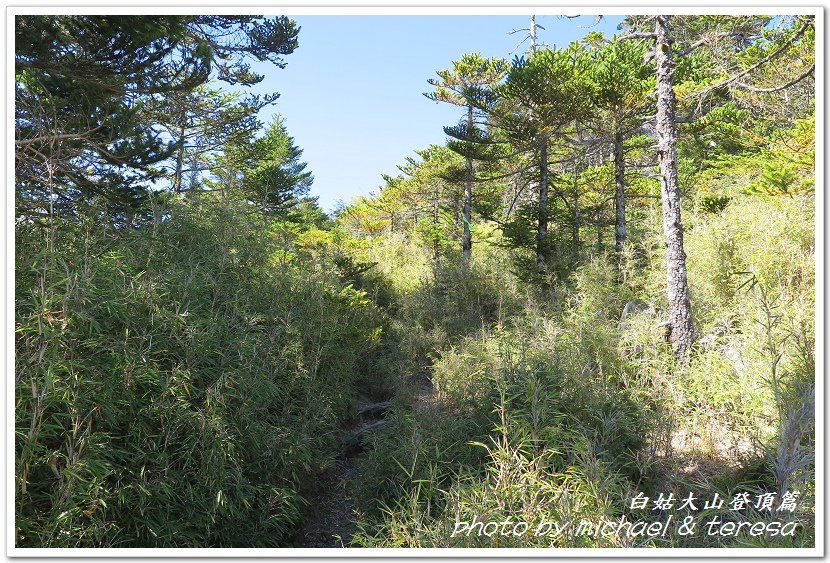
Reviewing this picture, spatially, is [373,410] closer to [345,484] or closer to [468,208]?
[345,484]

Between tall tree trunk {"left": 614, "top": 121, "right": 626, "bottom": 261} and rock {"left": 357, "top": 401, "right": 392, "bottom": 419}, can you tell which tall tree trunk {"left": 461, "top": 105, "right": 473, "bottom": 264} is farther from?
rock {"left": 357, "top": 401, "right": 392, "bottom": 419}

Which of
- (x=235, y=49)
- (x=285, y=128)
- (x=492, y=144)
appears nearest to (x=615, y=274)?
(x=492, y=144)

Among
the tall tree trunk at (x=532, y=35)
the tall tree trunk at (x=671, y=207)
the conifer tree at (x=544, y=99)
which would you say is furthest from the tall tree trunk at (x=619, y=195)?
the tall tree trunk at (x=532, y=35)

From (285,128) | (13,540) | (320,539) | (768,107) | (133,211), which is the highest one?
(285,128)

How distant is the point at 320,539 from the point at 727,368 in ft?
12.9

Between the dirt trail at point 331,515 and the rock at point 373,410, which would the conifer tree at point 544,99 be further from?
the dirt trail at point 331,515

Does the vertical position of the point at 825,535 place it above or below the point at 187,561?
below

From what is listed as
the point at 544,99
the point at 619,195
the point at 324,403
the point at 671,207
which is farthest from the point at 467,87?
the point at 324,403

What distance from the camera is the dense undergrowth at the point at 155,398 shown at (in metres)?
2.24

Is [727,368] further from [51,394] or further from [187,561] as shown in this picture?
[51,394]

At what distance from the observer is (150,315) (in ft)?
10.00

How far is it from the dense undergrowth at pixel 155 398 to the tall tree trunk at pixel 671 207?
4.00 meters

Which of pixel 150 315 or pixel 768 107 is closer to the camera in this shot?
pixel 150 315

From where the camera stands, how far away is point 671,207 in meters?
4.90
